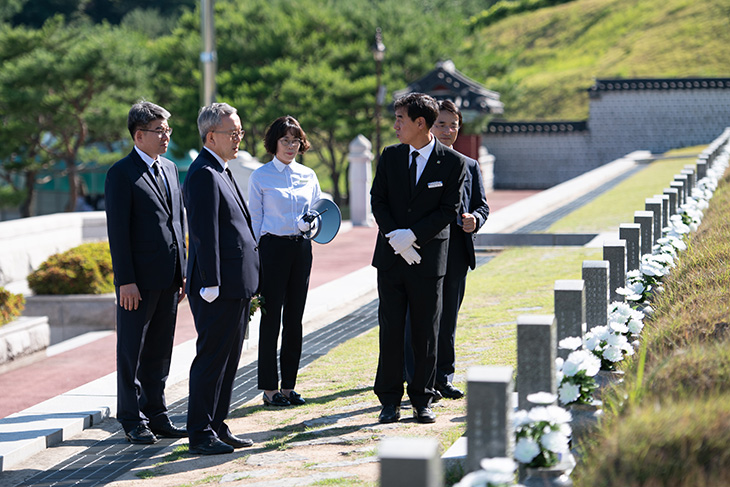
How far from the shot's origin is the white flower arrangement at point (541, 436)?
3.53 meters

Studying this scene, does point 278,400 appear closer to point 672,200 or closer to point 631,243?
point 631,243

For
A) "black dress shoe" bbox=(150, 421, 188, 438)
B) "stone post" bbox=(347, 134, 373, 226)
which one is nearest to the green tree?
"stone post" bbox=(347, 134, 373, 226)

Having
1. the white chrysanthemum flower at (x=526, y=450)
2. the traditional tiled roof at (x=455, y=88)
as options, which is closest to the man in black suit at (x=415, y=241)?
the white chrysanthemum flower at (x=526, y=450)

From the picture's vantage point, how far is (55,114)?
28984mm

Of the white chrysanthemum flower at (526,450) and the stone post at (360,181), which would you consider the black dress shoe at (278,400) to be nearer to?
the white chrysanthemum flower at (526,450)

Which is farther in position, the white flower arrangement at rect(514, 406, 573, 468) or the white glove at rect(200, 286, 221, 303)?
the white glove at rect(200, 286, 221, 303)

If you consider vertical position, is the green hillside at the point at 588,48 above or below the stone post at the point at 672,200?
above

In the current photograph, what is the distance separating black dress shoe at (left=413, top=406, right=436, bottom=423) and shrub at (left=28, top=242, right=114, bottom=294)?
799cm

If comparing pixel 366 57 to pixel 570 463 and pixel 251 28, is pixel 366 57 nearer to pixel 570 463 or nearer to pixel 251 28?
pixel 251 28

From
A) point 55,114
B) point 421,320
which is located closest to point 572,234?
point 421,320

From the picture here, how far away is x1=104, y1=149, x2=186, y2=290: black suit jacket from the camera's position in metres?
5.53

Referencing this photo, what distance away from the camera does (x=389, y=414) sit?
5.47m

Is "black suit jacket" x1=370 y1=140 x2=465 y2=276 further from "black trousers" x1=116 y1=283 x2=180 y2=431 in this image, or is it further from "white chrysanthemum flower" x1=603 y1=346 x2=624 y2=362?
"black trousers" x1=116 y1=283 x2=180 y2=431

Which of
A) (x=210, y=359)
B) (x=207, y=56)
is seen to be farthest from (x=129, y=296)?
(x=207, y=56)
